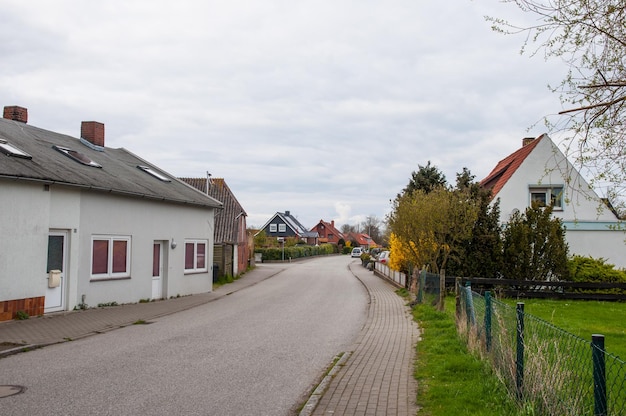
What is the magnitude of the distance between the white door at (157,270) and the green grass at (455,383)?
12400mm

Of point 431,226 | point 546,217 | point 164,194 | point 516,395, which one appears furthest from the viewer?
point 546,217

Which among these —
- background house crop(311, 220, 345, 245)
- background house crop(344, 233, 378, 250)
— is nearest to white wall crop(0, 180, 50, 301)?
background house crop(311, 220, 345, 245)

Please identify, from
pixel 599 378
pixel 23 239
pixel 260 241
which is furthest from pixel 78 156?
pixel 260 241

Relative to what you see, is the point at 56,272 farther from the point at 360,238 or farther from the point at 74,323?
the point at 360,238

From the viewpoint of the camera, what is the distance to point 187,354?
34.6ft

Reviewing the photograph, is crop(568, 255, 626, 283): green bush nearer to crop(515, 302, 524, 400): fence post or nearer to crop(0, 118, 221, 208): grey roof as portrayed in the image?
crop(0, 118, 221, 208): grey roof

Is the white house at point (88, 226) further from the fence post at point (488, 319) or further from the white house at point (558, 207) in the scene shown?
the white house at point (558, 207)

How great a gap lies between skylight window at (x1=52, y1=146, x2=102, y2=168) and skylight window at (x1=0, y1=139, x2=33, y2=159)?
10.6 ft

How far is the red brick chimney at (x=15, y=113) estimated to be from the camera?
21984mm

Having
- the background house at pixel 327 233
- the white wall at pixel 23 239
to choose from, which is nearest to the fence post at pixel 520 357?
the white wall at pixel 23 239

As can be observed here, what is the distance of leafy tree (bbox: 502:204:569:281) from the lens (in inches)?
922

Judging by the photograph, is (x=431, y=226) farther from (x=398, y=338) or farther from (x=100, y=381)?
(x=100, y=381)

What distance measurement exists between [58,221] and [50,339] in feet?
15.8

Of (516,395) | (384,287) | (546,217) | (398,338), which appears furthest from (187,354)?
(384,287)
